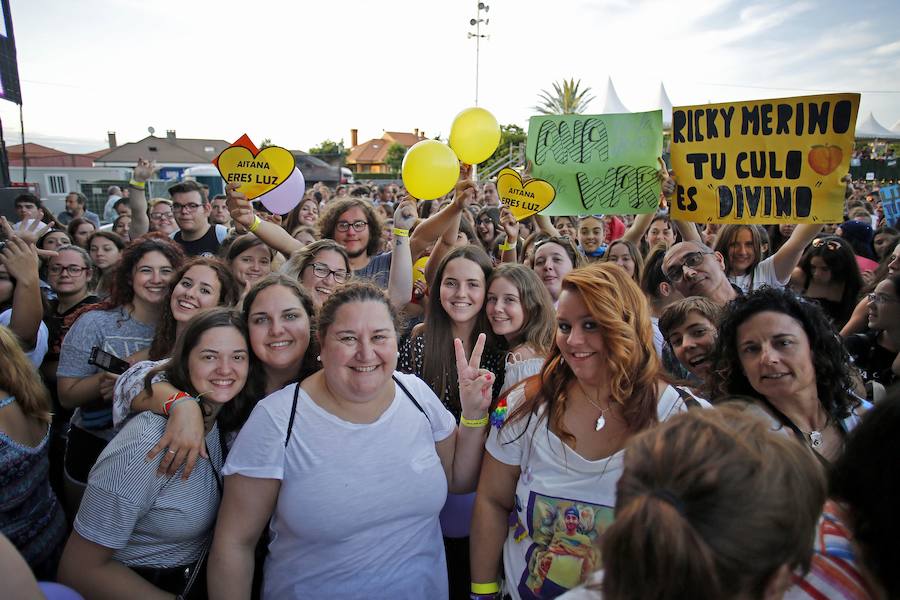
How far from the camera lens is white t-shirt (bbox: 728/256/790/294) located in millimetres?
4180

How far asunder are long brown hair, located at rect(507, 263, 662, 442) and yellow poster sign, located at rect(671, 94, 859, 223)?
2.69 meters

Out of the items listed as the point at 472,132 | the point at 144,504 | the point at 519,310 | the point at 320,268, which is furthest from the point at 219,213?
the point at 144,504

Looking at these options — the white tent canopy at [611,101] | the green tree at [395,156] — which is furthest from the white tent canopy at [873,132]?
the green tree at [395,156]

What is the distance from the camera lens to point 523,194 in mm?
4676

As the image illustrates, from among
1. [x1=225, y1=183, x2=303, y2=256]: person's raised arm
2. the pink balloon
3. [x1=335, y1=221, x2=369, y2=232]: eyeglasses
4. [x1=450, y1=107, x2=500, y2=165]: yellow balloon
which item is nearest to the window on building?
the pink balloon

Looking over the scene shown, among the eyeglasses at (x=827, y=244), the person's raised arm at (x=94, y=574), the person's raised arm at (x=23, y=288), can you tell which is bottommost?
the person's raised arm at (x=94, y=574)

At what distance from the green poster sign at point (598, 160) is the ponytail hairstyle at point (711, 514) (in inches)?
149

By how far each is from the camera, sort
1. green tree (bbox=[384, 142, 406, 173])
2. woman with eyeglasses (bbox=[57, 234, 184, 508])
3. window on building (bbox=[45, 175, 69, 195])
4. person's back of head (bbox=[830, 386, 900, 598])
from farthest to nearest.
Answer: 1. green tree (bbox=[384, 142, 406, 173])
2. window on building (bbox=[45, 175, 69, 195])
3. woman with eyeglasses (bbox=[57, 234, 184, 508])
4. person's back of head (bbox=[830, 386, 900, 598])

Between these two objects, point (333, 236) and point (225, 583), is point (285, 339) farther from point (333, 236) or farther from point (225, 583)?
point (333, 236)

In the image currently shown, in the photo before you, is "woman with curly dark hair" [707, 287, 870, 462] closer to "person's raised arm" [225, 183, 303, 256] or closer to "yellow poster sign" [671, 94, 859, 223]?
"yellow poster sign" [671, 94, 859, 223]

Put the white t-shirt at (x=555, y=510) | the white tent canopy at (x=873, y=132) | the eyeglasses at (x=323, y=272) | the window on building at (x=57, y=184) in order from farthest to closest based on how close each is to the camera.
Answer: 1. the white tent canopy at (x=873, y=132)
2. the window on building at (x=57, y=184)
3. the eyeglasses at (x=323, y=272)
4. the white t-shirt at (x=555, y=510)

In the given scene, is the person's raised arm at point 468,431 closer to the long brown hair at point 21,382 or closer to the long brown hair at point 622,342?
the long brown hair at point 622,342

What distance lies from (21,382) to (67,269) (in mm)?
2102

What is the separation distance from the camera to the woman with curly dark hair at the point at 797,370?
200cm
